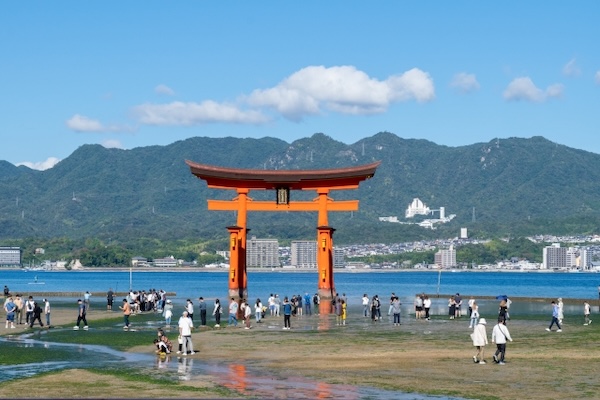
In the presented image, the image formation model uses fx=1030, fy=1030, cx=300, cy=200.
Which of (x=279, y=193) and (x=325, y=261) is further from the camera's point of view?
(x=279, y=193)

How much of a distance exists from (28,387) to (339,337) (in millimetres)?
18488

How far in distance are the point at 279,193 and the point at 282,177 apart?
130cm

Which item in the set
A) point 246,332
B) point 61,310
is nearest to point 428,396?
point 246,332

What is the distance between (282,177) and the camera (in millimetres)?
72125

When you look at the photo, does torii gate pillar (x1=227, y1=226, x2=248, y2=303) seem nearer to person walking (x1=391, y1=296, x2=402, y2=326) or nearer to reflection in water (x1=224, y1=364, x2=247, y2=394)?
person walking (x1=391, y1=296, x2=402, y2=326)

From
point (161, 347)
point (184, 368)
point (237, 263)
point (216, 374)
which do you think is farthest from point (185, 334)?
point (237, 263)

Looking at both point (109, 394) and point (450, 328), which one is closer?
point (109, 394)

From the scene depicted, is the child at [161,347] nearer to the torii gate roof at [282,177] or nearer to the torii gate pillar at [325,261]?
the torii gate roof at [282,177]

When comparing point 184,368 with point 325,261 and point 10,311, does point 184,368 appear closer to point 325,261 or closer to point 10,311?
point 10,311

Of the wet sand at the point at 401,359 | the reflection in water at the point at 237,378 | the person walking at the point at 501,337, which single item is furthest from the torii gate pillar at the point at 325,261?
the person walking at the point at 501,337

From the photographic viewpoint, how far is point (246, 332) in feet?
152

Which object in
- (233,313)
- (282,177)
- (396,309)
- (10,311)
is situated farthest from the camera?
(282,177)

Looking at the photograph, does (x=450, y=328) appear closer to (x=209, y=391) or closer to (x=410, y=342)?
(x=410, y=342)

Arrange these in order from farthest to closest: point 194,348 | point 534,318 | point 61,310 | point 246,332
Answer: point 61,310
point 534,318
point 246,332
point 194,348
